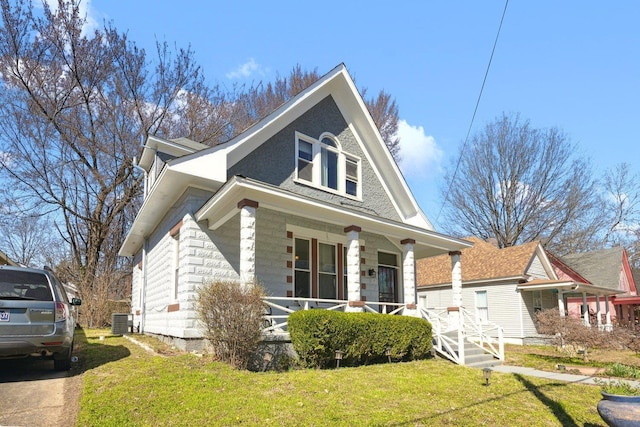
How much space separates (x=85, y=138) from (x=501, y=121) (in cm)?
2898

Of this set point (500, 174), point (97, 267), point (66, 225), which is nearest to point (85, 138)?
point (66, 225)

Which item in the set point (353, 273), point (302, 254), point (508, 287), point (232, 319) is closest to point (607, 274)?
point (508, 287)

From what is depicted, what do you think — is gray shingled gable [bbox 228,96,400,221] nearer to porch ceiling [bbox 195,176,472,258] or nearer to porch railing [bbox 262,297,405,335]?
porch ceiling [bbox 195,176,472,258]

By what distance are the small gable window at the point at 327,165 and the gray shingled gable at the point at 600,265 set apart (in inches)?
979

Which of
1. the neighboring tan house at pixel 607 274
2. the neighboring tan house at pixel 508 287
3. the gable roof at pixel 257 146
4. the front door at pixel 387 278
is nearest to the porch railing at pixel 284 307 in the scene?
the front door at pixel 387 278

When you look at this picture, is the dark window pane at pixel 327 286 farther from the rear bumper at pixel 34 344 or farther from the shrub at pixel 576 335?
the shrub at pixel 576 335

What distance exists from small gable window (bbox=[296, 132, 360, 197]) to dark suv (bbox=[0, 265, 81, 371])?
682 centimetres

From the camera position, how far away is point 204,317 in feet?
25.4

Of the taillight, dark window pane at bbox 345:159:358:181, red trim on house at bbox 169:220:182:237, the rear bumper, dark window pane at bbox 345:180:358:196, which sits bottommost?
the rear bumper

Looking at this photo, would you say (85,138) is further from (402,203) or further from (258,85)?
(402,203)

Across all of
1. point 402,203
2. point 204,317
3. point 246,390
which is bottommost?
point 246,390

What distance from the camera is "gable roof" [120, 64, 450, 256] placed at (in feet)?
32.6

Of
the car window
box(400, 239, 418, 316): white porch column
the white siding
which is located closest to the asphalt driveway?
the car window

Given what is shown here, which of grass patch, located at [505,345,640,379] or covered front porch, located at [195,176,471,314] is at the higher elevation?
covered front porch, located at [195,176,471,314]
